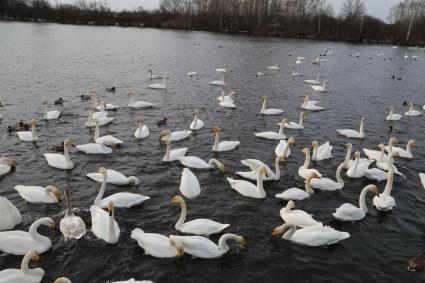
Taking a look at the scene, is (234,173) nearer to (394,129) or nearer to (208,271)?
(208,271)

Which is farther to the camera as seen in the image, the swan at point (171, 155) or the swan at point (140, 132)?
the swan at point (140, 132)

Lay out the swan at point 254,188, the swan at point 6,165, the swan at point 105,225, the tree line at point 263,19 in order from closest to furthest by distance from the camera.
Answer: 1. the swan at point 105,225
2. the swan at point 254,188
3. the swan at point 6,165
4. the tree line at point 263,19

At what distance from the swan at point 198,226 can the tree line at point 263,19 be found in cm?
8686

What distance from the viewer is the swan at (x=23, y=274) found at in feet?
26.7

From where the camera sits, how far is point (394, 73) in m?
43.4

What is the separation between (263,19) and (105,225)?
340ft

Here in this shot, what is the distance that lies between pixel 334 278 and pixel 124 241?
5327mm

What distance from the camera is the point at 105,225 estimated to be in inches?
399

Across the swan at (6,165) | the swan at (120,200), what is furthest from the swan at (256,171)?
the swan at (6,165)

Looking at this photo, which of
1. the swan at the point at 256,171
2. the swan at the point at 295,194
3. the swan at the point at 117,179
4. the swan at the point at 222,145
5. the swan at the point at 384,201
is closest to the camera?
the swan at the point at 384,201

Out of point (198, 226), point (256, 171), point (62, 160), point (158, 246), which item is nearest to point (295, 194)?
point (256, 171)

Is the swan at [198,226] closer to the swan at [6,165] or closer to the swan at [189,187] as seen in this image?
the swan at [189,187]

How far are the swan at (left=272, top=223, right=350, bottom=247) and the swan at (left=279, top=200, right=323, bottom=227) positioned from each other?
1.45 feet

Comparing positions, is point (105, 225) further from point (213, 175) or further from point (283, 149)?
point (283, 149)
